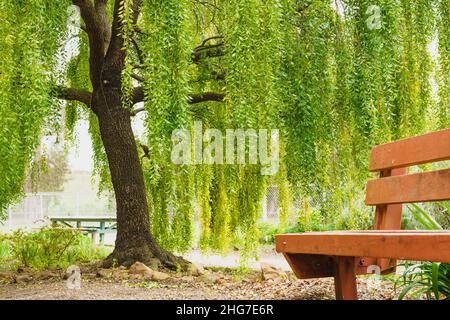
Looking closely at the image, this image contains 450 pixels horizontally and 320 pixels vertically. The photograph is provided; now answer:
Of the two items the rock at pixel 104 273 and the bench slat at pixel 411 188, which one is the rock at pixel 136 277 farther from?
the bench slat at pixel 411 188

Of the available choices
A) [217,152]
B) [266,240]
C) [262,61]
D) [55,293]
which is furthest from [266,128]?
[266,240]

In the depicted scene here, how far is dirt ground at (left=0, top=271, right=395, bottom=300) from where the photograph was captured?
4594 mm

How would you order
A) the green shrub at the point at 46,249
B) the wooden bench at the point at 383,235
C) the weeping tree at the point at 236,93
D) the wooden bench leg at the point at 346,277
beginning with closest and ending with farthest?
the wooden bench at the point at 383,235 → the wooden bench leg at the point at 346,277 → the weeping tree at the point at 236,93 → the green shrub at the point at 46,249

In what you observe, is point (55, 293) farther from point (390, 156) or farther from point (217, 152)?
point (390, 156)

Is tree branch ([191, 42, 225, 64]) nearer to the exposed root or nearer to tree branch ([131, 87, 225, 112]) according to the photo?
tree branch ([131, 87, 225, 112])

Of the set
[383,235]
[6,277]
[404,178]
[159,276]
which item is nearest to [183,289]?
[159,276]

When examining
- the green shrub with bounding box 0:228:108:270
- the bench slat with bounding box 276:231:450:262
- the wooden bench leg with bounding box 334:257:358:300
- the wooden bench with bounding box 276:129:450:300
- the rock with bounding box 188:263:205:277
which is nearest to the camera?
the bench slat with bounding box 276:231:450:262

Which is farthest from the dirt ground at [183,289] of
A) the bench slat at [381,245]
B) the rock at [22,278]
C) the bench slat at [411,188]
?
the bench slat at [381,245]

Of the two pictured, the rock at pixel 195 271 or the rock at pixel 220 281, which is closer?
the rock at pixel 220 281

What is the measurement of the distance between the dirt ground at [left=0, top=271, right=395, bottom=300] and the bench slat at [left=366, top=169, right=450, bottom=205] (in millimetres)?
1543

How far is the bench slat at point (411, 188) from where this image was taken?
2607mm

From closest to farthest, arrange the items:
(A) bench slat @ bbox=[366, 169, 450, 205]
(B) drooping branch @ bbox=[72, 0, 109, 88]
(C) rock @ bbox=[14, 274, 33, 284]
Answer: (A) bench slat @ bbox=[366, 169, 450, 205], (C) rock @ bbox=[14, 274, 33, 284], (B) drooping branch @ bbox=[72, 0, 109, 88]

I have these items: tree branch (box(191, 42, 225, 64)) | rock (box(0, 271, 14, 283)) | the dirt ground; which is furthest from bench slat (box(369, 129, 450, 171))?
rock (box(0, 271, 14, 283))
